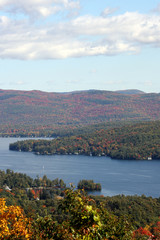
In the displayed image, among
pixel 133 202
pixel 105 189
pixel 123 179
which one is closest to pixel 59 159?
pixel 123 179

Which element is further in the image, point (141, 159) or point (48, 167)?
point (141, 159)

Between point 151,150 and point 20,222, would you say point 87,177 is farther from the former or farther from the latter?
point 20,222

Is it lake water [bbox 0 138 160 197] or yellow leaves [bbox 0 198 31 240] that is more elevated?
yellow leaves [bbox 0 198 31 240]

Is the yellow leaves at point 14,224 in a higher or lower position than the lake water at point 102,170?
higher

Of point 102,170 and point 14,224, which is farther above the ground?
point 14,224

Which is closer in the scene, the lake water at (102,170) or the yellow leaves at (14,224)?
the yellow leaves at (14,224)

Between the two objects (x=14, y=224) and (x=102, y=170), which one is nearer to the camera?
(x=14, y=224)

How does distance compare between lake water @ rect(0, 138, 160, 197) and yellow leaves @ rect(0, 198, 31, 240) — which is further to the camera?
lake water @ rect(0, 138, 160, 197)

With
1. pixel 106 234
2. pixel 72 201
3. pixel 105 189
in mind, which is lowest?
pixel 105 189
